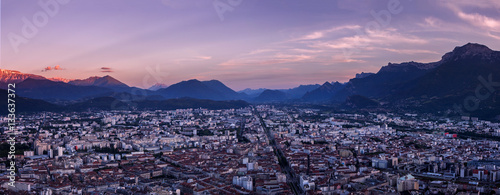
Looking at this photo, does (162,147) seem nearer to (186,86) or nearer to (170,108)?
(170,108)

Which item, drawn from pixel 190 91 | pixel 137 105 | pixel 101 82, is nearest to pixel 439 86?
pixel 137 105

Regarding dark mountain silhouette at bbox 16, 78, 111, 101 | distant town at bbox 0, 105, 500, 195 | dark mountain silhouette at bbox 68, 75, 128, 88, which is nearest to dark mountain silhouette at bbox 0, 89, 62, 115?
distant town at bbox 0, 105, 500, 195

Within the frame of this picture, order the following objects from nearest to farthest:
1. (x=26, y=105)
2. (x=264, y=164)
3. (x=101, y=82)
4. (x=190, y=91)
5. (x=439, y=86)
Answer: (x=264, y=164)
(x=26, y=105)
(x=439, y=86)
(x=190, y=91)
(x=101, y=82)

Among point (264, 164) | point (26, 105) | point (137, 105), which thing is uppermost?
point (26, 105)

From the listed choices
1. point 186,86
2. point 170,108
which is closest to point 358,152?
point 170,108

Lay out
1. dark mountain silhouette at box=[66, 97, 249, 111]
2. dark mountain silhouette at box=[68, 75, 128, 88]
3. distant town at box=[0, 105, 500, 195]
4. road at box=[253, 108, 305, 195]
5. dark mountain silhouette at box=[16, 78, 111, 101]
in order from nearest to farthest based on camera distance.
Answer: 1. distant town at box=[0, 105, 500, 195]
2. road at box=[253, 108, 305, 195]
3. dark mountain silhouette at box=[66, 97, 249, 111]
4. dark mountain silhouette at box=[16, 78, 111, 101]
5. dark mountain silhouette at box=[68, 75, 128, 88]

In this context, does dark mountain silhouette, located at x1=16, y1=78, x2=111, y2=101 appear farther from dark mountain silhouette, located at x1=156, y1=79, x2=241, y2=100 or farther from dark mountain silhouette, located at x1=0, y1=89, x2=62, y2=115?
dark mountain silhouette, located at x1=0, y1=89, x2=62, y2=115

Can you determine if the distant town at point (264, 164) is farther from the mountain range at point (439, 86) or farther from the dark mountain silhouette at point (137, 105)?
the dark mountain silhouette at point (137, 105)

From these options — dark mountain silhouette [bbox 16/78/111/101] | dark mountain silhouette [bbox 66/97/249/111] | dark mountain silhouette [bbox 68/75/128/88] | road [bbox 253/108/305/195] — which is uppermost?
dark mountain silhouette [bbox 68/75/128/88]

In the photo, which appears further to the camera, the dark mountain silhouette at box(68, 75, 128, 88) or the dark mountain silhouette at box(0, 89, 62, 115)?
the dark mountain silhouette at box(68, 75, 128, 88)

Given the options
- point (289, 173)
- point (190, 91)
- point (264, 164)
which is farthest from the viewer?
point (190, 91)

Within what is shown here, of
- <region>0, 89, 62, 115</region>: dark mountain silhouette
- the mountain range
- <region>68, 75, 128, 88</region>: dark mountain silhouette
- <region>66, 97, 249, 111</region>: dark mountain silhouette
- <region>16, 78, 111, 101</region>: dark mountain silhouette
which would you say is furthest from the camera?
<region>68, 75, 128, 88</region>: dark mountain silhouette

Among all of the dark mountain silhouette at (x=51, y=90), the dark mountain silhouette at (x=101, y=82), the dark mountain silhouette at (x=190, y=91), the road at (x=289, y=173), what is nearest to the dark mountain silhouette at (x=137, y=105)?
the dark mountain silhouette at (x=51, y=90)

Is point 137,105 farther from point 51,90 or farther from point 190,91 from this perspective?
point 190,91
